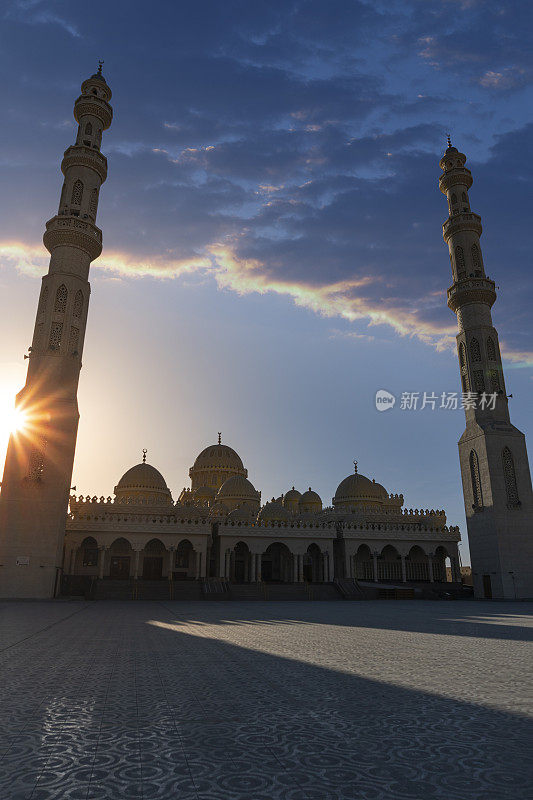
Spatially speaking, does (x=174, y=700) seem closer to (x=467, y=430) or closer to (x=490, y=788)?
(x=490, y=788)

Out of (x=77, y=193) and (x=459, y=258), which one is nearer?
(x=77, y=193)

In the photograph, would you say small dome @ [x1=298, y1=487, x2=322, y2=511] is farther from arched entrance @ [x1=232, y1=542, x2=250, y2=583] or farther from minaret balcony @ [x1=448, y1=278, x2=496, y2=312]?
minaret balcony @ [x1=448, y1=278, x2=496, y2=312]

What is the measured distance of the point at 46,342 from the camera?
3597cm

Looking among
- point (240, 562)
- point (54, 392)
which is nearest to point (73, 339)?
point (54, 392)

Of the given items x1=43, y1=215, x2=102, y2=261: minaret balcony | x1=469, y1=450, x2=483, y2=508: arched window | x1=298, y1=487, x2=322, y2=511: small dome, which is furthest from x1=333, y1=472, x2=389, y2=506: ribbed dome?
x1=43, y1=215, x2=102, y2=261: minaret balcony

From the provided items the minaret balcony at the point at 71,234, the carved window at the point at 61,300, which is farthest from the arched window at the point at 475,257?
the carved window at the point at 61,300

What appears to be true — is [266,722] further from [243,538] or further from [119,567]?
[119,567]

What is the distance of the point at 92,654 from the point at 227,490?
4308 cm

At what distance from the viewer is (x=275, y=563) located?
49344 mm

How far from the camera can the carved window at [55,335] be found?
36062 mm

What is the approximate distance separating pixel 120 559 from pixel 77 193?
2914 cm

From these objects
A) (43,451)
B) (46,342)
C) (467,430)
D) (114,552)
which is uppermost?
(46,342)

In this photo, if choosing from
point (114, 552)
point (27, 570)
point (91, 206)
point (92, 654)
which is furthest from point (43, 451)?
point (92, 654)

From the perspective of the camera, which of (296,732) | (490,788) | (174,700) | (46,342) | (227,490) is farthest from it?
(227,490)
